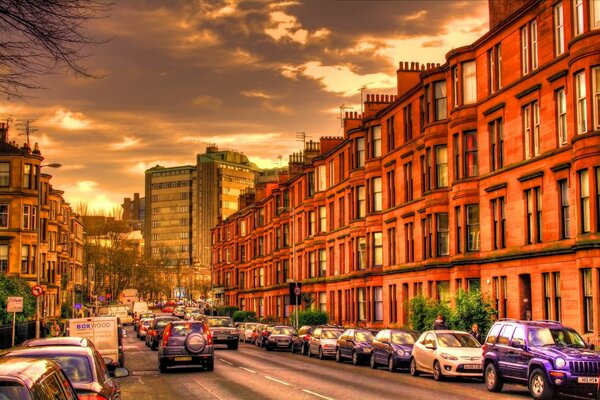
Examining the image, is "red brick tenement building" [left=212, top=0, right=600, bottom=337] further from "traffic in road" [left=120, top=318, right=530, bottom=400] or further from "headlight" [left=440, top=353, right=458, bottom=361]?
"traffic in road" [left=120, top=318, right=530, bottom=400]

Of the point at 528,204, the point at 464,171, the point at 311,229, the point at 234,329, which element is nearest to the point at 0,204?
the point at 311,229

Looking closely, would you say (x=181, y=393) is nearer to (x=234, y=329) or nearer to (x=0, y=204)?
(x=234, y=329)

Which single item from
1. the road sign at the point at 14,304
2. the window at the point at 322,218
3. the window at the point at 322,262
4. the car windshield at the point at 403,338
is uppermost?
the window at the point at 322,218

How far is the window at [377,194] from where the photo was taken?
54.1 meters

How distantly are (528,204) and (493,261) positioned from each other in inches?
145

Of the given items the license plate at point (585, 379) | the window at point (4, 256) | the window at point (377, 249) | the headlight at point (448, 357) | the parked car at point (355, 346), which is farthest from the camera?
the window at point (4, 256)

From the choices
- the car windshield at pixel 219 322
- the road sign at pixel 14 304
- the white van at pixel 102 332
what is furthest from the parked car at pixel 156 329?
the white van at pixel 102 332

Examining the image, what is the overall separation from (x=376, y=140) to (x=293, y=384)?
32.2m

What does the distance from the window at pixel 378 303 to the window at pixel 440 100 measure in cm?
1452

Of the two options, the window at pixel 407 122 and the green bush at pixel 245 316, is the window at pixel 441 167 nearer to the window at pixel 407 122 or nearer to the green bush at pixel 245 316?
the window at pixel 407 122

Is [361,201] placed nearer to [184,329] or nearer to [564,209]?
[564,209]

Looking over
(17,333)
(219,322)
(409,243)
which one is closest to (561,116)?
(409,243)

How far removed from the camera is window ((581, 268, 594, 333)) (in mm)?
28875

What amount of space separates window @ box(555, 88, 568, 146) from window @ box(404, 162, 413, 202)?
1712cm
